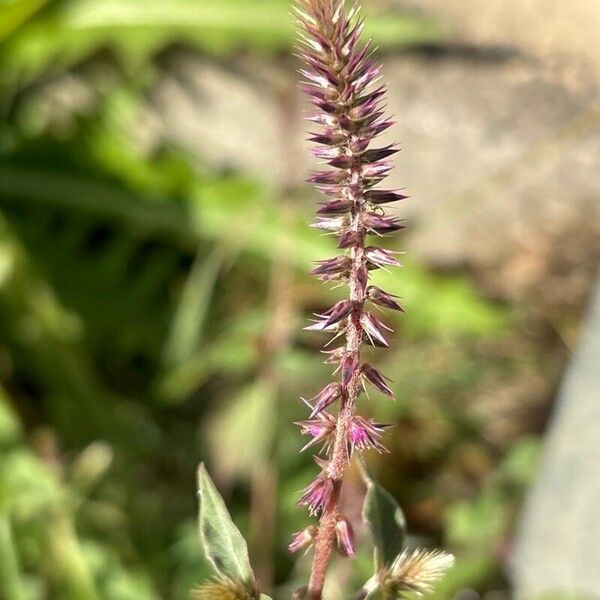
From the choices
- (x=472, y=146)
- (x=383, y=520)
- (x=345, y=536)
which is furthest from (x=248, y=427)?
(x=345, y=536)

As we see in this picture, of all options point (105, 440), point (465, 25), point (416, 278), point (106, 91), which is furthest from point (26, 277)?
point (465, 25)

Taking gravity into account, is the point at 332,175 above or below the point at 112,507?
above

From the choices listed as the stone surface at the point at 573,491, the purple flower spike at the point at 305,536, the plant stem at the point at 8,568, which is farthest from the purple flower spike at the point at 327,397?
the stone surface at the point at 573,491

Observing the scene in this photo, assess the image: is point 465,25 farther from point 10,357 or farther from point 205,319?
point 10,357

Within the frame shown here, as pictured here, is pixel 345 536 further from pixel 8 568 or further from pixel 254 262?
pixel 254 262

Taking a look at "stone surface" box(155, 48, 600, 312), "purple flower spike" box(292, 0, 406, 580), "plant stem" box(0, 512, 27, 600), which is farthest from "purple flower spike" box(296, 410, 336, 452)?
"stone surface" box(155, 48, 600, 312)

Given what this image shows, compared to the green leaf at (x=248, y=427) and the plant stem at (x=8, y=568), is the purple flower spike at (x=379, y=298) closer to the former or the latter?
the plant stem at (x=8, y=568)
